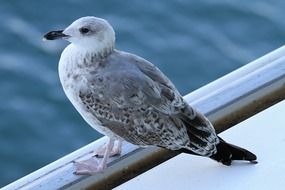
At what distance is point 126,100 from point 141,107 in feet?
0.14

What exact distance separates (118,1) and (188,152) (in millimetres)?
2894

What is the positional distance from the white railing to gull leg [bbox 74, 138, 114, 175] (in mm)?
19

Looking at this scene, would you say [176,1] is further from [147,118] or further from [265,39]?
[147,118]

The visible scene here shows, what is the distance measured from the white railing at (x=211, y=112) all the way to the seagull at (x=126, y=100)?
0.04 metres

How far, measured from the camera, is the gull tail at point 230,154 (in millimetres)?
2379

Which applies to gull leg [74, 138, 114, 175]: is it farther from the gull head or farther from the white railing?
the gull head

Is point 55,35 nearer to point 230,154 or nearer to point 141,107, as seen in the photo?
point 141,107

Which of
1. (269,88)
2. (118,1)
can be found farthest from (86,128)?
(269,88)

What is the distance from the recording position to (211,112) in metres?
2.56

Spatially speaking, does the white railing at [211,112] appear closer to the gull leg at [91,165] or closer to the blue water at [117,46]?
the gull leg at [91,165]

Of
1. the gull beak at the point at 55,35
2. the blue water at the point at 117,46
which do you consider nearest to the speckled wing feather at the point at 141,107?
the gull beak at the point at 55,35

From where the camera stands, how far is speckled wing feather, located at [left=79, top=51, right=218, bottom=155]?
2.36 metres

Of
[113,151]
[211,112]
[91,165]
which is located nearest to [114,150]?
[113,151]

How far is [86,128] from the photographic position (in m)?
4.51
